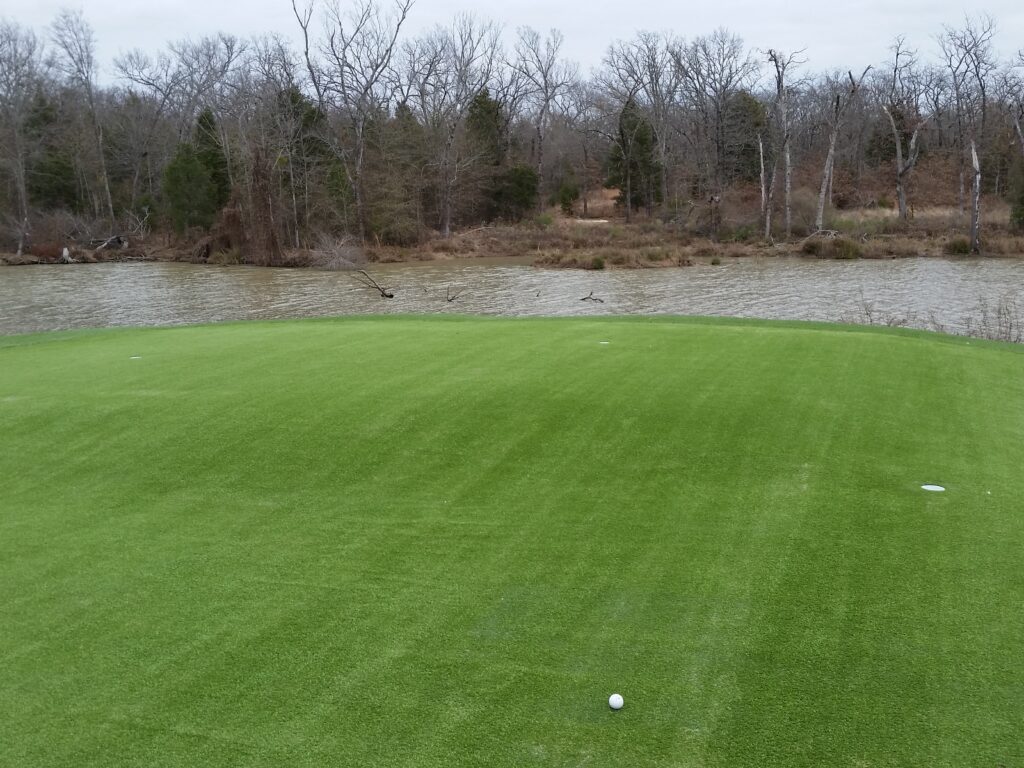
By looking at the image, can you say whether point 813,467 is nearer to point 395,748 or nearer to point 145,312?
point 395,748

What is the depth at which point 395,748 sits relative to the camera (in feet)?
9.82

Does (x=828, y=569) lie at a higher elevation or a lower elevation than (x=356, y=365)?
lower

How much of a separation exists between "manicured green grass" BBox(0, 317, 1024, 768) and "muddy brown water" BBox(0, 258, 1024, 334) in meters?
12.1

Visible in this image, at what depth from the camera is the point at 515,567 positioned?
174 inches

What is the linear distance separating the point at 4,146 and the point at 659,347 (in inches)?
1898

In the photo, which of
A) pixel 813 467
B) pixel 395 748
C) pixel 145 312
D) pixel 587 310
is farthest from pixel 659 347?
pixel 145 312

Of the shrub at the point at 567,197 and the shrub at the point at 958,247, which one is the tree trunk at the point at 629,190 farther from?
the shrub at the point at 958,247

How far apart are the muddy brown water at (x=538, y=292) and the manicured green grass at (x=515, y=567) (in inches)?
475

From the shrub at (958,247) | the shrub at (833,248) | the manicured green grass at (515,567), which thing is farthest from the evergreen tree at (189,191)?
the manicured green grass at (515,567)

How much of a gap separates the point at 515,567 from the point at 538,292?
23301 mm

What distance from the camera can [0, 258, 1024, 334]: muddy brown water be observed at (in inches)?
845

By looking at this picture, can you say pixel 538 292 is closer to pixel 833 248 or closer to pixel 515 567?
pixel 833 248

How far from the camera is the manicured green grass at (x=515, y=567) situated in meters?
3.12

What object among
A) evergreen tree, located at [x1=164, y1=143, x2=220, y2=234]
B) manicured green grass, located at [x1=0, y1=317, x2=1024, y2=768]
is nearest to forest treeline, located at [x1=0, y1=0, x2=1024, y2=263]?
evergreen tree, located at [x1=164, y1=143, x2=220, y2=234]
